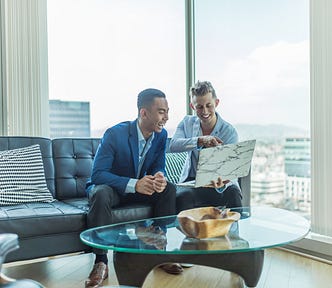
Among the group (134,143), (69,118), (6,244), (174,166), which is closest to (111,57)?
(69,118)

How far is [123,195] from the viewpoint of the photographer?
2301 mm

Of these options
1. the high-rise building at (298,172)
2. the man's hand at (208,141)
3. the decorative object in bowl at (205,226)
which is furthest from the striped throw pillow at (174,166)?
the decorative object in bowl at (205,226)

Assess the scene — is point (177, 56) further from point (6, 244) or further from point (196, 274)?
point (6, 244)

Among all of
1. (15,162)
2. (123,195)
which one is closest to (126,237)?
(123,195)

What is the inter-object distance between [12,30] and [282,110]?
2184 mm

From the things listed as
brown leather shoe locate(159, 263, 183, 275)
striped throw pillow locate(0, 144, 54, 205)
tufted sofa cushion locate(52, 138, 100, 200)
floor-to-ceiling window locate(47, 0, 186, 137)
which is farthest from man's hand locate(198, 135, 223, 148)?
floor-to-ceiling window locate(47, 0, 186, 137)

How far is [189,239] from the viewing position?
161 cm

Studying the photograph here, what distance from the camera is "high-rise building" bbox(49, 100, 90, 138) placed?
3.34 metres

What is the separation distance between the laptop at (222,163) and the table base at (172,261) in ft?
1.15

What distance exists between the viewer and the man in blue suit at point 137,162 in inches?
87.2

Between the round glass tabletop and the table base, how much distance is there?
0.12 m

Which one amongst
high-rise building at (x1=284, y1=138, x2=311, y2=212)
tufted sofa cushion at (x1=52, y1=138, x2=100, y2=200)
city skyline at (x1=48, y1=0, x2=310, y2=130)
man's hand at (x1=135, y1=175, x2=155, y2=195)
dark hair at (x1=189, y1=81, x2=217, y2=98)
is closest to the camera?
man's hand at (x1=135, y1=175, x2=155, y2=195)

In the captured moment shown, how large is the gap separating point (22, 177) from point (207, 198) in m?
1.15

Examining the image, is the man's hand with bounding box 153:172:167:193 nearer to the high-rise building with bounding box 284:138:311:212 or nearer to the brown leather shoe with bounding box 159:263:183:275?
the brown leather shoe with bounding box 159:263:183:275
